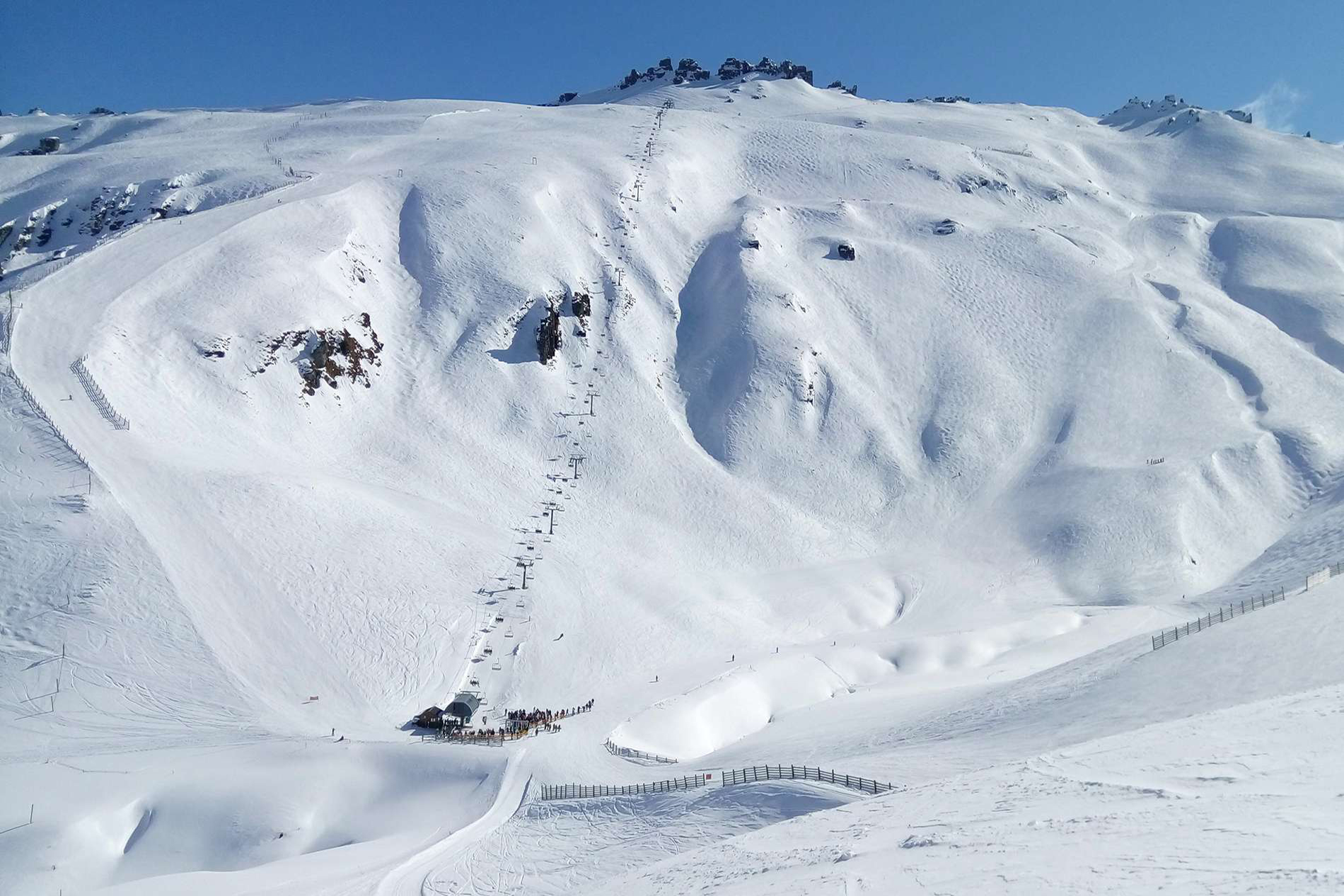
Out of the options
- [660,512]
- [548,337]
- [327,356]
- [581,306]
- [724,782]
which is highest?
[581,306]

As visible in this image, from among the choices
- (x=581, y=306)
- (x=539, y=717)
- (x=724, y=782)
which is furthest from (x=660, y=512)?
(x=724, y=782)

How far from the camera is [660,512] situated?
70.6 meters

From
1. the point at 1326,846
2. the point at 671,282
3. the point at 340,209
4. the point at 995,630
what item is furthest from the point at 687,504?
the point at 1326,846

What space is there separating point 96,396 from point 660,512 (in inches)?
1506

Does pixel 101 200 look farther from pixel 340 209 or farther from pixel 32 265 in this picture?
pixel 340 209

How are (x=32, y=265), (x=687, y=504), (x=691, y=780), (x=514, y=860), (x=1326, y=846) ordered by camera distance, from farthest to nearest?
(x=32, y=265), (x=687, y=504), (x=691, y=780), (x=514, y=860), (x=1326, y=846)

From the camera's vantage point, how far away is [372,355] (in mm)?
74938

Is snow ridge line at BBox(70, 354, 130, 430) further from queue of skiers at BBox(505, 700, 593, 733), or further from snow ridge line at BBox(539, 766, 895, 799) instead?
snow ridge line at BBox(539, 766, 895, 799)

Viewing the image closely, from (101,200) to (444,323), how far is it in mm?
43952

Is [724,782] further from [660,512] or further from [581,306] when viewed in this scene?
[581,306]

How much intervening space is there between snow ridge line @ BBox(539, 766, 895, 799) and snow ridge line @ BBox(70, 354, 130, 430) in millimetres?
38060

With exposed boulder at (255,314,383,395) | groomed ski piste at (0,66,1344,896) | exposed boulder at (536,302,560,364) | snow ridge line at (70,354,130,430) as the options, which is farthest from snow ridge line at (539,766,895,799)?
exposed boulder at (536,302,560,364)

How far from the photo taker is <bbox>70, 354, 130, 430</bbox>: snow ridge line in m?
56.1

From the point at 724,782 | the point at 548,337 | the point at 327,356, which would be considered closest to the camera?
the point at 724,782
